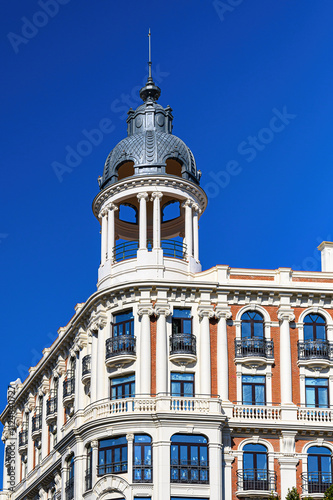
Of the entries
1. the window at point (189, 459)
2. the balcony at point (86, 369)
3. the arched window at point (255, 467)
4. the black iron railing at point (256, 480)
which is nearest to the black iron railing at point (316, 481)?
the black iron railing at point (256, 480)

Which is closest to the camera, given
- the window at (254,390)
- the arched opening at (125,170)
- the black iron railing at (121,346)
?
the black iron railing at (121,346)

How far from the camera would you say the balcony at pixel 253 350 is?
6600 centimetres

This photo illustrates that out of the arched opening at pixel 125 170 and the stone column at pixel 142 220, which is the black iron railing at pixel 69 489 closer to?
the stone column at pixel 142 220

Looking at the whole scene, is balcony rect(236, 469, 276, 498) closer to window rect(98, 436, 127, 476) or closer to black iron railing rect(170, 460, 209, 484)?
black iron railing rect(170, 460, 209, 484)

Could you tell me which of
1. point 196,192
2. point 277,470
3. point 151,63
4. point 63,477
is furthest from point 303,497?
point 151,63

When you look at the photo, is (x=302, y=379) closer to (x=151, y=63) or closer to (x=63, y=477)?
(x=63, y=477)

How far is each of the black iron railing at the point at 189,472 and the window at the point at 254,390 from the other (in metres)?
5.53

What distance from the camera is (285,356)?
66.4 meters

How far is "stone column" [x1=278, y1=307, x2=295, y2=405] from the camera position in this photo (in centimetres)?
6563

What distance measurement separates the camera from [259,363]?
66.2m

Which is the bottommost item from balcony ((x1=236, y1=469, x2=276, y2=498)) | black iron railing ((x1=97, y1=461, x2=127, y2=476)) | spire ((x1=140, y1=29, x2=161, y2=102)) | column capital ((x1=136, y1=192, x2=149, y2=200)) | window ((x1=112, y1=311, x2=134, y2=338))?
balcony ((x1=236, y1=469, x2=276, y2=498))

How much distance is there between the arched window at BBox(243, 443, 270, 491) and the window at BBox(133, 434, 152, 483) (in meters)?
5.85

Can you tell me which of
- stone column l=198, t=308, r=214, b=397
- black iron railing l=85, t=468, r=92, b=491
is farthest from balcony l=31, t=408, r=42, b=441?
stone column l=198, t=308, r=214, b=397

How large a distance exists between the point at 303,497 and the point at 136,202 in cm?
2319
